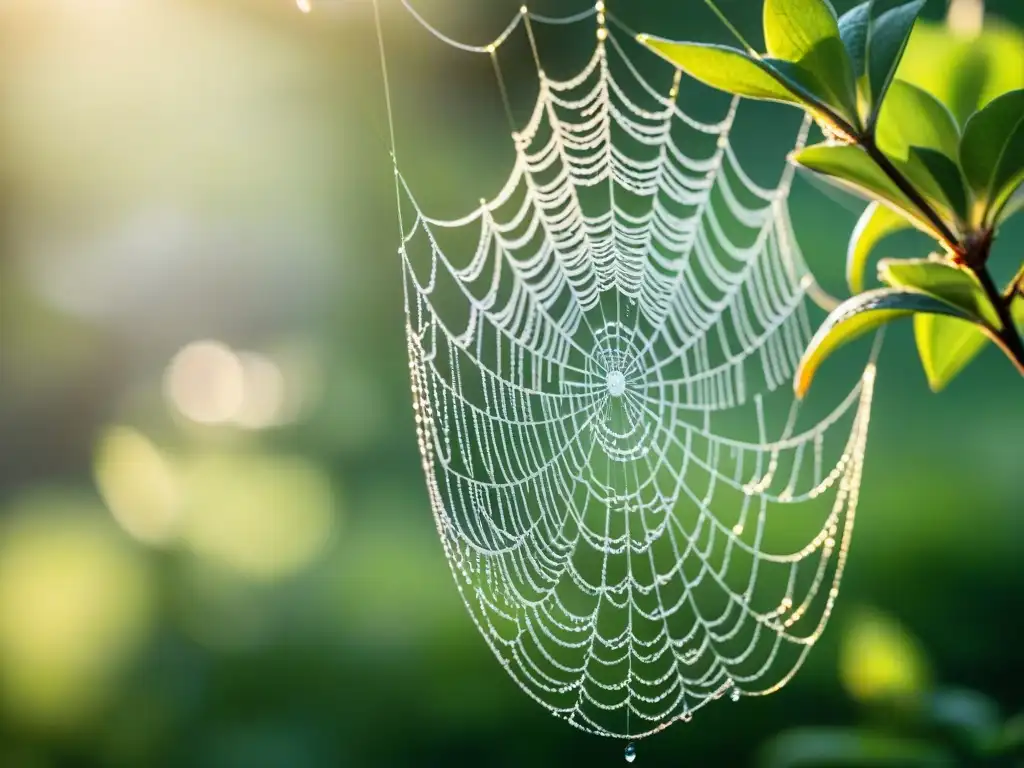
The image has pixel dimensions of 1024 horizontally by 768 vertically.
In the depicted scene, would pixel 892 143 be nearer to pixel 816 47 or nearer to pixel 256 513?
pixel 816 47

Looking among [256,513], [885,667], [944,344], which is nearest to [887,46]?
[944,344]

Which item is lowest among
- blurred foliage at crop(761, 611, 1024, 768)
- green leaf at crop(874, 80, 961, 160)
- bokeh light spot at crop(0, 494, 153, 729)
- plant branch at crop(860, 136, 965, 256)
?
blurred foliage at crop(761, 611, 1024, 768)

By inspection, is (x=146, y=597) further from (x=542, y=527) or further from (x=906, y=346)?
(x=906, y=346)

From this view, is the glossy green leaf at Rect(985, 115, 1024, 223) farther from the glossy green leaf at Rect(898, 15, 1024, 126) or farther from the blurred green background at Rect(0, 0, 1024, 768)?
→ the blurred green background at Rect(0, 0, 1024, 768)

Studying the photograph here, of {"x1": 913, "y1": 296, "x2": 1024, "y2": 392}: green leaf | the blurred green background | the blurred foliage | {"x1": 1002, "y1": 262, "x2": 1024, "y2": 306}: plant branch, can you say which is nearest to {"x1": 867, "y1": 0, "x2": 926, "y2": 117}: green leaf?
{"x1": 1002, "y1": 262, "x2": 1024, "y2": 306}: plant branch

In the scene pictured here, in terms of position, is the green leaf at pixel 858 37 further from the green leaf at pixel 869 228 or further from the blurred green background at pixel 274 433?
the blurred green background at pixel 274 433

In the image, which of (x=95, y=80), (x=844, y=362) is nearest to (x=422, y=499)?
(x=844, y=362)

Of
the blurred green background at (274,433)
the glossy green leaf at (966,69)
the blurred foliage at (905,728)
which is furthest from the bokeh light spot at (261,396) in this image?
the glossy green leaf at (966,69)
